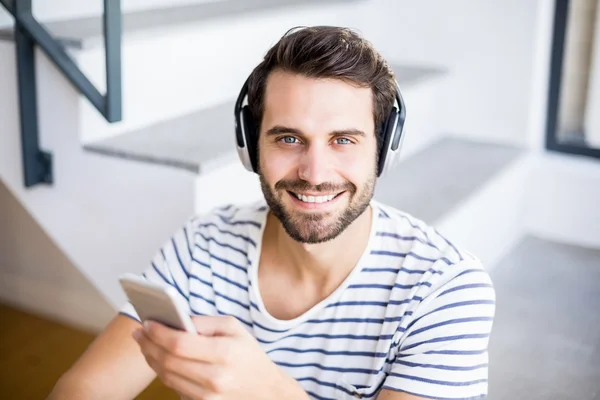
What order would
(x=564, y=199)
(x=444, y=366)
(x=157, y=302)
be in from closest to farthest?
(x=157, y=302) → (x=444, y=366) → (x=564, y=199)

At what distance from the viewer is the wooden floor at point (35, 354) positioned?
2.01m

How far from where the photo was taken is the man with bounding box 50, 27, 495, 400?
1156 millimetres

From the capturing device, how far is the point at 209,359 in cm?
100

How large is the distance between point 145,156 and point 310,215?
0.73 m

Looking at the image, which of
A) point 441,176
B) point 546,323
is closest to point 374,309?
point 546,323

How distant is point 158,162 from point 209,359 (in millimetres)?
904

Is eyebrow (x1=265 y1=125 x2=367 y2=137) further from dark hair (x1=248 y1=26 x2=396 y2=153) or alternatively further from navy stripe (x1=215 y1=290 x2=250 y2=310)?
navy stripe (x1=215 y1=290 x2=250 y2=310)

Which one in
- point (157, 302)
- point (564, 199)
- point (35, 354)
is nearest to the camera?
point (157, 302)

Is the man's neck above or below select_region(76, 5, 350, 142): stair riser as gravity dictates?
below

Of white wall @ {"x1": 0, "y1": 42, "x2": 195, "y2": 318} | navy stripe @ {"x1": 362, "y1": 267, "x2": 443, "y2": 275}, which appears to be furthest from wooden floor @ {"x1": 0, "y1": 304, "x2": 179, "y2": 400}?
navy stripe @ {"x1": 362, "y1": 267, "x2": 443, "y2": 275}

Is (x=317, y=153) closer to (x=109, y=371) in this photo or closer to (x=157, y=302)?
(x=157, y=302)

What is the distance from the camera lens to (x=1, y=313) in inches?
94.7

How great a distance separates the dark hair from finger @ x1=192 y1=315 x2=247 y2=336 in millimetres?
373

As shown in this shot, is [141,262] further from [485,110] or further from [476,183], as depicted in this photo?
[485,110]
